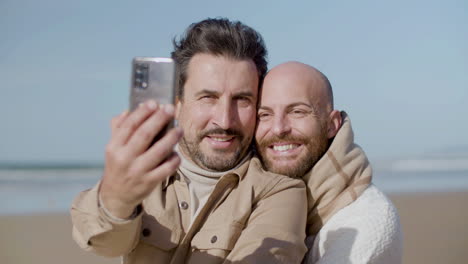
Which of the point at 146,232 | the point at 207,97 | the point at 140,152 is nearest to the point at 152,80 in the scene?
the point at 140,152

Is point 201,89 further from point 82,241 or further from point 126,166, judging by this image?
point 126,166

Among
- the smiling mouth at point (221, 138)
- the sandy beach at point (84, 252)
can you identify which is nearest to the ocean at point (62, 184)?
the sandy beach at point (84, 252)

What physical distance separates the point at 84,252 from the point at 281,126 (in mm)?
5773

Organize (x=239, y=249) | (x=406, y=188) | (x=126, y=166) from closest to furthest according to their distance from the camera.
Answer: (x=126, y=166)
(x=239, y=249)
(x=406, y=188)

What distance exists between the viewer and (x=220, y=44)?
11.8ft

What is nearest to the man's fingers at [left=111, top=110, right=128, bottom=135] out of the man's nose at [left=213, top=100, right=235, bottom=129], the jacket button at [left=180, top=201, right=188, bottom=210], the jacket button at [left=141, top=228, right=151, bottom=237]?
the jacket button at [left=141, top=228, right=151, bottom=237]

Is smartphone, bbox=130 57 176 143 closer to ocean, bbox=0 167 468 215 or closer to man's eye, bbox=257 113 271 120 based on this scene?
man's eye, bbox=257 113 271 120

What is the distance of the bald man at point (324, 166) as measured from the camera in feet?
9.82

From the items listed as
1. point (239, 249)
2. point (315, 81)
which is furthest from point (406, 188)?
point (239, 249)

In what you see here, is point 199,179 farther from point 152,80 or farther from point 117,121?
point 117,121

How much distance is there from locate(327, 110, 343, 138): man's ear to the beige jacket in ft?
1.94

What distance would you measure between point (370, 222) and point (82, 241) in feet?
4.74

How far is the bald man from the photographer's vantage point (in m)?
2.99

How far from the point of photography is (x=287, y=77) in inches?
137
